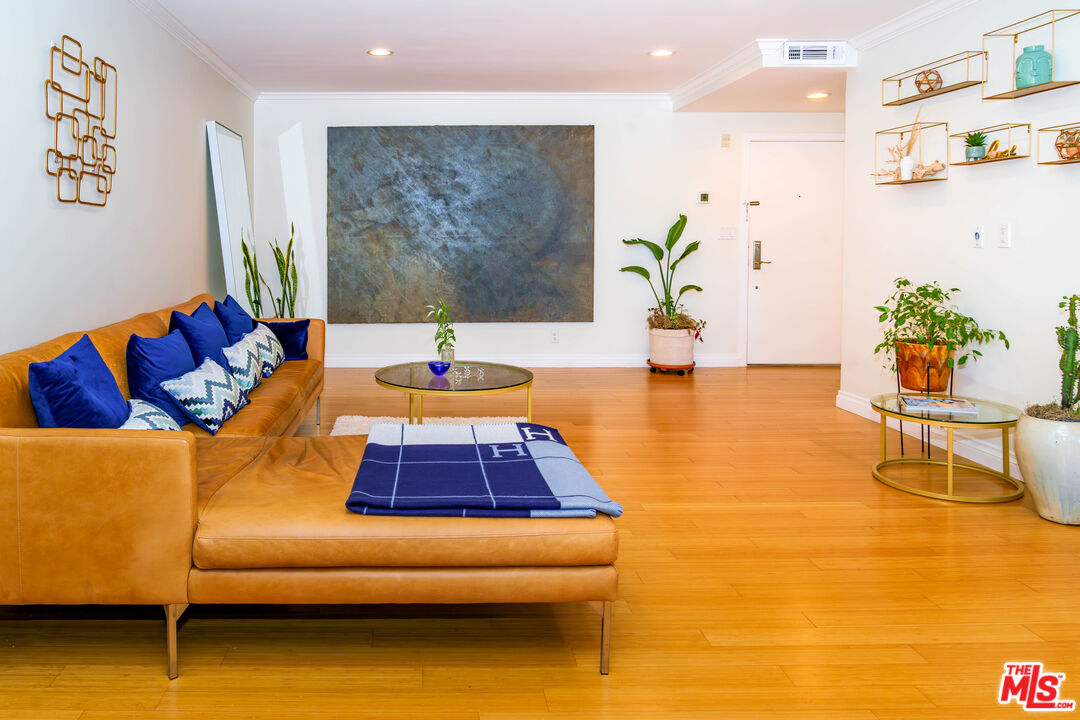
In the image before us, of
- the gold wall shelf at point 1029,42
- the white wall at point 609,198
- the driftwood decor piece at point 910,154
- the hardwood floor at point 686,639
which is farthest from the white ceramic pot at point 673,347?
the hardwood floor at point 686,639

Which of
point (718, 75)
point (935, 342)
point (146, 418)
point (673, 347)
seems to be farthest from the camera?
point (673, 347)

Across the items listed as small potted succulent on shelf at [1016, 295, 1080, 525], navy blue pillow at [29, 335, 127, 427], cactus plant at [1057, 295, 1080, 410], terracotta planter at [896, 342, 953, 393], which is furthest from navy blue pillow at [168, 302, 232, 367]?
cactus plant at [1057, 295, 1080, 410]

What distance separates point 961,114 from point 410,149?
4.36 meters

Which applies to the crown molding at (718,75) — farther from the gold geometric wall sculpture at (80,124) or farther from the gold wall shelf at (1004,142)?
the gold geometric wall sculpture at (80,124)

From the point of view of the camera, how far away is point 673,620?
8.01 ft

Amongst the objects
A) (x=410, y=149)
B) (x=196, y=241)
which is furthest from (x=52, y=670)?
(x=410, y=149)

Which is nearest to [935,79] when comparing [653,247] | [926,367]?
[926,367]

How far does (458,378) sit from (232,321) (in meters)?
1.30

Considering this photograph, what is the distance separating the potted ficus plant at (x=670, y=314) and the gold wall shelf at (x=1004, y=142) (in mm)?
3067

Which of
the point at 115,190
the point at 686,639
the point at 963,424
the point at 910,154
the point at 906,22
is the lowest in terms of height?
the point at 686,639

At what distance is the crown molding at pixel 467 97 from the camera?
7199 mm

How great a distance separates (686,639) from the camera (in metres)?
2.32

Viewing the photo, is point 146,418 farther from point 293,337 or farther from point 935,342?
point 935,342

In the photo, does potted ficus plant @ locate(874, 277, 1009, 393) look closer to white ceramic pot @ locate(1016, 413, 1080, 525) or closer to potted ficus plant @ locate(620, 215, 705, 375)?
white ceramic pot @ locate(1016, 413, 1080, 525)
